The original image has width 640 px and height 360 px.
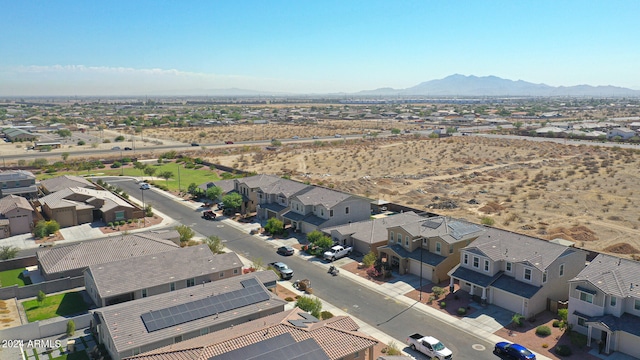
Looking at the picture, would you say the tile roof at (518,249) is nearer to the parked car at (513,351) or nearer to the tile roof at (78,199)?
the parked car at (513,351)

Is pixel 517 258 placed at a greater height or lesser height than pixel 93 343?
greater

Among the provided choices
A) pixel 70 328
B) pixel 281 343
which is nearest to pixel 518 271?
pixel 281 343

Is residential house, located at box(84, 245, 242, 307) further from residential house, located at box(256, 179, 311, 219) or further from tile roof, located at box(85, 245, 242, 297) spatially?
residential house, located at box(256, 179, 311, 219)

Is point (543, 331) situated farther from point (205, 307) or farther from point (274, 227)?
point (274, 227)

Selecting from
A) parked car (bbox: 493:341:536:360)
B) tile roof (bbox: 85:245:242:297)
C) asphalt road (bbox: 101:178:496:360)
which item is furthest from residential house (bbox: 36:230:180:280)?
parked car (bbox: 493:341:536:360)

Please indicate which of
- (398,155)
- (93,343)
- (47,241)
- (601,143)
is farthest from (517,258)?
(601,143)

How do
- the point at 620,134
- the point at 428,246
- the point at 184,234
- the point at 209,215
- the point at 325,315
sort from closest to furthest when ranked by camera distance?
1. the point at 325,315
2. the point at 428,246
3. the point at 184,234
4. the point at 209,215
5. the point at 620,134

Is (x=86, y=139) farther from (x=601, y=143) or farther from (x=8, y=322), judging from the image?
(x=601, y=143)
